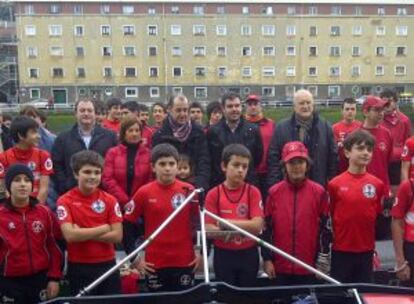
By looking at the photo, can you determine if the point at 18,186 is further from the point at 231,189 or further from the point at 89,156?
the point at 231,189

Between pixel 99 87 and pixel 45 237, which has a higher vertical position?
pixel 99 87

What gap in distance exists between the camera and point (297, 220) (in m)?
4.80

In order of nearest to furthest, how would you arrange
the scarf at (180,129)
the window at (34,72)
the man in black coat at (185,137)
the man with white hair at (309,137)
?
the man with white hair at (309,137), the man in black coat at (185,137), the scarf at (180,129), the window at (34,72)

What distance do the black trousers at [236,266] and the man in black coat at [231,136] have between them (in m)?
1.43

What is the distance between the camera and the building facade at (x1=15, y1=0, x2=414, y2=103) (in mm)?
62969

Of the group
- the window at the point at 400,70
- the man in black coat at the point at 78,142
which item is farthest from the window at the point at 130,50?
the man in black coat at the point at 78,142

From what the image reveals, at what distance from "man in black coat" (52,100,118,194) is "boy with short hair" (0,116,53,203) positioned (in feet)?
0.67

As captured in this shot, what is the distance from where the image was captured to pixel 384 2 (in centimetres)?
7200

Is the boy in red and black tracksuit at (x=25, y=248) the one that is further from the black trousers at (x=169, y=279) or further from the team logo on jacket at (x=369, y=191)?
the team logo on jacket at (x=369, y=191)

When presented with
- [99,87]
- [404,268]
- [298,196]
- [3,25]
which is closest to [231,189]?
[298,196]

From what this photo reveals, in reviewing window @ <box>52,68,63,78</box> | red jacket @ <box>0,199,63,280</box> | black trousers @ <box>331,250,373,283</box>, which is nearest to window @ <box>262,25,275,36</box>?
window @ <box>52,68,63,78</box>

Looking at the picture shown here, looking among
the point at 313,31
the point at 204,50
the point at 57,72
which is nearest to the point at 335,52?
the point at 313,31

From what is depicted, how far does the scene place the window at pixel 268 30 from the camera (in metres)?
66.3

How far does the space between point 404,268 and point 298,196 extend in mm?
1096
